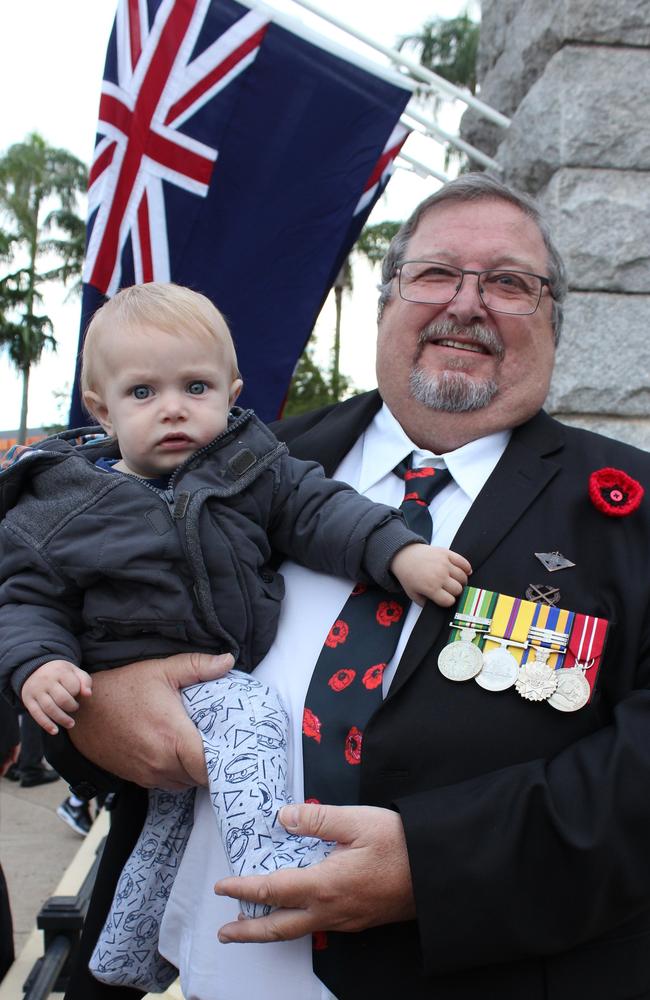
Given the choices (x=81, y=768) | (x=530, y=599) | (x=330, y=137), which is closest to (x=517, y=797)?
(x=530, y=599)

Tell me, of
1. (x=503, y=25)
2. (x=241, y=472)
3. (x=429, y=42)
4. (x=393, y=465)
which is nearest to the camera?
(x=241, y=472)

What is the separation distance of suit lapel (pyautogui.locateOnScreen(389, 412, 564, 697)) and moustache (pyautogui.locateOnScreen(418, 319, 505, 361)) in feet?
0.67

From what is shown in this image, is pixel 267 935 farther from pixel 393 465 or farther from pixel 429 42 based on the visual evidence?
pixel 429 42

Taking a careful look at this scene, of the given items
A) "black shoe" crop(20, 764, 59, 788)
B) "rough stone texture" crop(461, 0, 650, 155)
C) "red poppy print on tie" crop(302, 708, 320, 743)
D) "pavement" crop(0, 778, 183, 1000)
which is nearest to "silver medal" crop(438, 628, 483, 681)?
"red poppy print on tie" crop(302, 708, 320, 743)

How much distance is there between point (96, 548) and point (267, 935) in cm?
75

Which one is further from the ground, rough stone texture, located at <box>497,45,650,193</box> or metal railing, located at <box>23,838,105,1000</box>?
rough stone texture, located at <box>497,45,650,193</box>

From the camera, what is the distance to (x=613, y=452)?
2.04m

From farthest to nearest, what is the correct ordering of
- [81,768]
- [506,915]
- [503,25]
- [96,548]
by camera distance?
[503,25], [81,768], [96,548], [506,915]

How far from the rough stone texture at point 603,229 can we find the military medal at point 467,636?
6.89 ft

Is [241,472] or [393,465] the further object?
[393,465]

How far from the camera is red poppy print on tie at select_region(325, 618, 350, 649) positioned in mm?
1844

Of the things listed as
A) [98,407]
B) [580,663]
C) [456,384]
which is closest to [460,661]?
[580,663]

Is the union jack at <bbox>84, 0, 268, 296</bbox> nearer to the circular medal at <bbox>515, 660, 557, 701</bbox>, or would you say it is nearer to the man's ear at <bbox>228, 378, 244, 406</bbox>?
the man's ear at <bbox>228, 378, 244, 406</bbox>

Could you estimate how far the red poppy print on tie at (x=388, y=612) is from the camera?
184 cm
